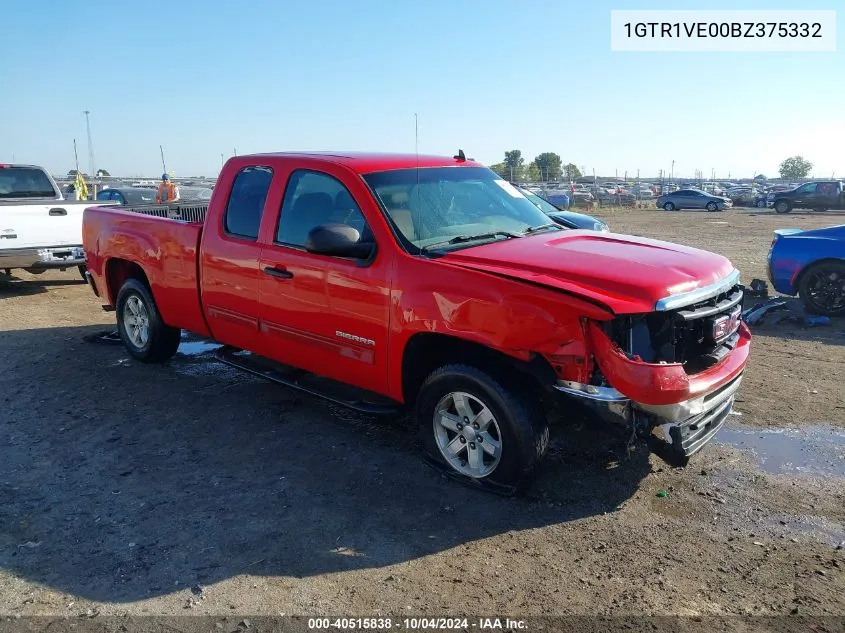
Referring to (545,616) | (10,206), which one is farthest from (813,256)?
(10,206)

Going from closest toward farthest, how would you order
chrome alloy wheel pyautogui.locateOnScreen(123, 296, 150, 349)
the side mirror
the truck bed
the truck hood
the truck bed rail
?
the truck hood < the side mirror < the truck bed < chrome alloy wheel pyautogui.locateOnScreen(123, 296, 150, 349) < the truck bed rail

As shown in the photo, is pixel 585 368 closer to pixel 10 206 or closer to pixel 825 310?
pixel 825 310

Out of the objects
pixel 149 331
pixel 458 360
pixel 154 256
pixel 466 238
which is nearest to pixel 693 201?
pixel 149 331

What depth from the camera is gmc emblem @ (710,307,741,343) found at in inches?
159

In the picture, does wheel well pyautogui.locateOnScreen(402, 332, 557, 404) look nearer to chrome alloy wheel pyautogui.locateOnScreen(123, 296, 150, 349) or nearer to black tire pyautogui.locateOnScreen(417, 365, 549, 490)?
black tire pyautogui.locateOnScreen(417, 365, 549, 490)

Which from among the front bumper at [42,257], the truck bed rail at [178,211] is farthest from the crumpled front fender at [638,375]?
the front bumper at [42,257]

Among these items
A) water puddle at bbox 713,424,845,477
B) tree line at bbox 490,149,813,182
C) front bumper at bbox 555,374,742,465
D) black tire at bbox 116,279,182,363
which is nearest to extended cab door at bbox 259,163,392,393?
front bumper at bbox 555,374,742,465

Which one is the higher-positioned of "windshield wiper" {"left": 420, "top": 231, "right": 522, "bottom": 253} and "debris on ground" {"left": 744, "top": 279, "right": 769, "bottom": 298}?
"windshield wiper" {"left": 420, "top": 231, "right": 522, "bottom": 253}

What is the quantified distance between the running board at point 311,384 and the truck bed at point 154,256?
472mm

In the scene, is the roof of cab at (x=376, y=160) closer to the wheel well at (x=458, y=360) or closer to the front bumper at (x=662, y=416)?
the wheel well at (x=458, y=360)

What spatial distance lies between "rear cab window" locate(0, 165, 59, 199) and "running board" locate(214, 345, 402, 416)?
7777 mm

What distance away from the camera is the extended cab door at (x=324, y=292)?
4391 millimetres

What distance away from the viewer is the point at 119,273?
7023mm

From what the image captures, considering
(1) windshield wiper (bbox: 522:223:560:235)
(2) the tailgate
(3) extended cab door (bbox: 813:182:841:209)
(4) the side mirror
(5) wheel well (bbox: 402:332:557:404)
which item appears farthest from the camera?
(3) extended cab door (bbox: 813:182:841:209)
